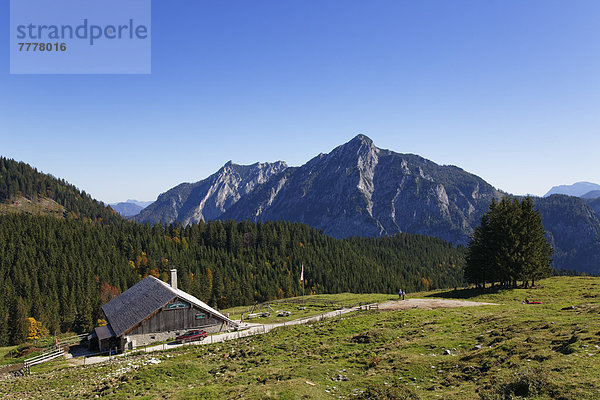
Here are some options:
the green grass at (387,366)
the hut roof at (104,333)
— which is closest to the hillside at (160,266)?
the hut roof at (104,333)

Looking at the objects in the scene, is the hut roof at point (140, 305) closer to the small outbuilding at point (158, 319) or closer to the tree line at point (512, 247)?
Result: the small outbuilding at point (158, 319)

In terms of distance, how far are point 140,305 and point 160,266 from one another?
307 feet

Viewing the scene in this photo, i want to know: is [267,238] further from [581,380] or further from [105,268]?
[581,380]

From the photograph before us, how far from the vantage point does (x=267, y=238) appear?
181m

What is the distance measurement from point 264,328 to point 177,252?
4342 inches

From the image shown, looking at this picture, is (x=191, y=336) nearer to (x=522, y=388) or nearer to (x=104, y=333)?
(x=104, y=333)

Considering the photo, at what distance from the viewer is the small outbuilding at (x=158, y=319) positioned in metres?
53.9

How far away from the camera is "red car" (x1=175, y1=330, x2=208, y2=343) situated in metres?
55.1

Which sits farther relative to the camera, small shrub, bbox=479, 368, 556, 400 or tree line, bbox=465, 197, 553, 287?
tree line, bbox=465, 197, 553, 287

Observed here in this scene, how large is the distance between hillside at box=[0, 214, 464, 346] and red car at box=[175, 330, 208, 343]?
174 ft

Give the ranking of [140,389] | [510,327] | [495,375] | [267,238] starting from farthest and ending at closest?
[267,238] → [510,327] → [140,389] → [495,375]

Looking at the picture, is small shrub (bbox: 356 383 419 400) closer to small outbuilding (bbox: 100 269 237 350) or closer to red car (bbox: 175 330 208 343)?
red car (bbox: 175 330 208 343)

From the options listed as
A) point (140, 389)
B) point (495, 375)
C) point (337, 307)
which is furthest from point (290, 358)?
point (337, 307)

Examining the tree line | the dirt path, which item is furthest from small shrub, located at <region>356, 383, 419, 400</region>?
the tree line
